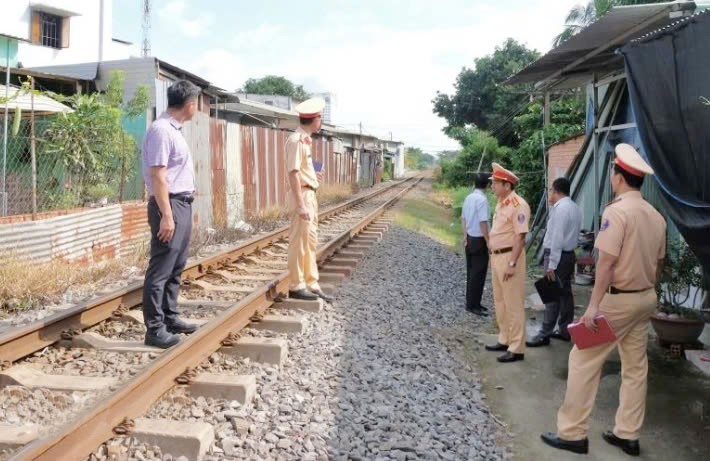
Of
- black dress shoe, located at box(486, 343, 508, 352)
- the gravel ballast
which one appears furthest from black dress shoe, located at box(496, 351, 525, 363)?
the gravel ballast

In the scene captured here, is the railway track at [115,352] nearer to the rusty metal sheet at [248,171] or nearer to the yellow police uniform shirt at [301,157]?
the yellow police uniform shirt at [301,157]

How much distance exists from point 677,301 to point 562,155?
7.27 meters

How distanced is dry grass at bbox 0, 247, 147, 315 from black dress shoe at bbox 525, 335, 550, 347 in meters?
4.64

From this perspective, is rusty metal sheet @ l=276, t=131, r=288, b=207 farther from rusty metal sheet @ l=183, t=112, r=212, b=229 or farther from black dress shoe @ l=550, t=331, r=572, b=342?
black dress shoe @ l=550, t=331, r=572, b=342

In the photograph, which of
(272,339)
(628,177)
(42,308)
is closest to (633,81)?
(628,177)

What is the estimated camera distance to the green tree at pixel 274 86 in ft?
260

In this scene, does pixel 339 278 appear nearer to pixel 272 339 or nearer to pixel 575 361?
pixel 272 339

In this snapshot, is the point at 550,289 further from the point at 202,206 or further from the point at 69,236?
the point at 202,206

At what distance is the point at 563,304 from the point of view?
6.50m

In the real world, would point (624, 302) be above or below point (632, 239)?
below

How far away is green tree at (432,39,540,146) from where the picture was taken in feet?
162

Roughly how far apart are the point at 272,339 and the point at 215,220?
6.99m

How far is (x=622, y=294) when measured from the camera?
3.92 metres

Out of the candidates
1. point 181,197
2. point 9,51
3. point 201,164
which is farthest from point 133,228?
point 9,51
